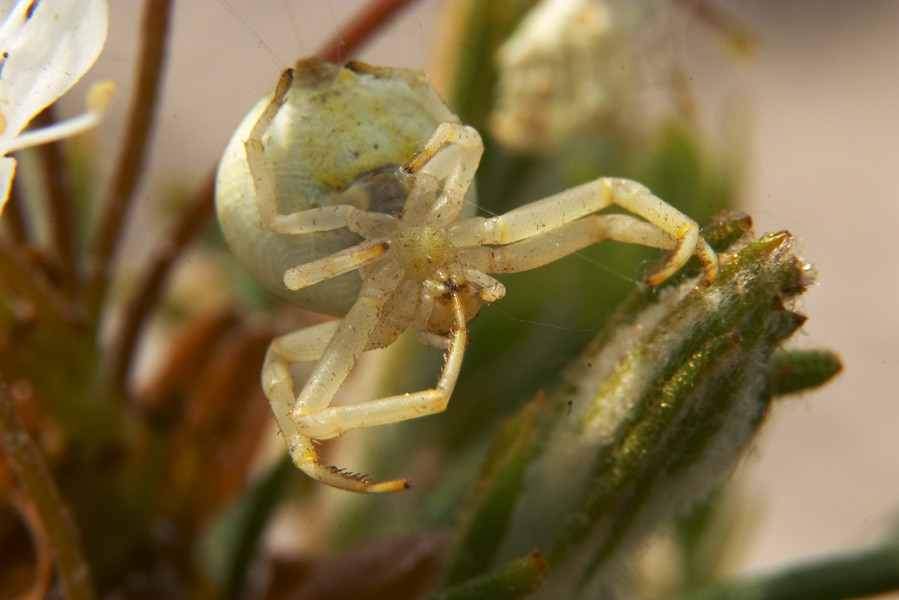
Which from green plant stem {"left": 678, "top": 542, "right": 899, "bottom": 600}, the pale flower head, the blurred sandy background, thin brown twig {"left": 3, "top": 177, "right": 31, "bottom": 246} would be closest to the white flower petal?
the pale flower head

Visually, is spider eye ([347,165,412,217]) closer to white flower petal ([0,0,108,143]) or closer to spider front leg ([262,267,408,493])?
spider front leg ([262,267,408,493])

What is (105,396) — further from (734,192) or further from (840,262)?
(840,262)

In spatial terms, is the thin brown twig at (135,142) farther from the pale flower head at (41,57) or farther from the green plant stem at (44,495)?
the green plant stem at (44,495)

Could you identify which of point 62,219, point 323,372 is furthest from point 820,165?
point 323,372

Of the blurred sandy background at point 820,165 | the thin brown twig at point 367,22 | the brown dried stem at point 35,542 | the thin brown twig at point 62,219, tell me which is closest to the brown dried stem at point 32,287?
the thin brown twig at point 62,219

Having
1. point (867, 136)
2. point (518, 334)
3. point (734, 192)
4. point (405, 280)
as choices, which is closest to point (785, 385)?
point (405, 280)
